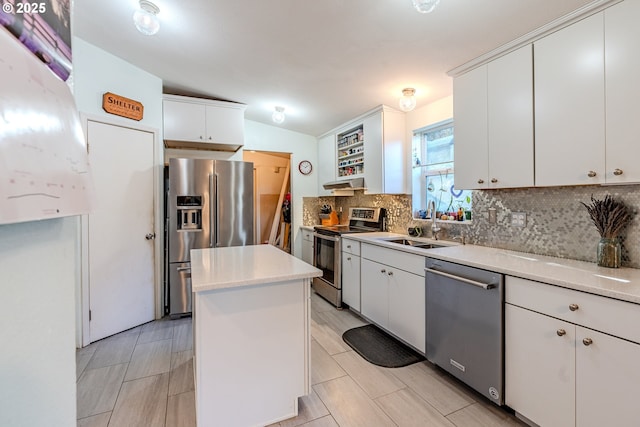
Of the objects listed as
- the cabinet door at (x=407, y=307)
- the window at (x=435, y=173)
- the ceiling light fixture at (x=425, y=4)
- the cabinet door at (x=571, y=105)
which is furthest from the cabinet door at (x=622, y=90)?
the cabinet door at (x=407, y=307)

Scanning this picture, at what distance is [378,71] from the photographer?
8.29 ft

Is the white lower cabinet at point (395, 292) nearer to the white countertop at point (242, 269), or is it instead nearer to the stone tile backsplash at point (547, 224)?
the stone tile backsplash at point (547, 224)

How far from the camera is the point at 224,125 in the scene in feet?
12.0

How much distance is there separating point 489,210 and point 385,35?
1.63m

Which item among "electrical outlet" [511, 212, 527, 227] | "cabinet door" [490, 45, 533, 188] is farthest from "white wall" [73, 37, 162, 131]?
"electrical outlet" [511, 212, 527, 227]

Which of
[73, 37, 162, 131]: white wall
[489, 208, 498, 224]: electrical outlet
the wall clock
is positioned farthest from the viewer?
the wall clock

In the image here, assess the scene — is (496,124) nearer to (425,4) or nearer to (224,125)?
(425,4)

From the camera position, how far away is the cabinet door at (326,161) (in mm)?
4398

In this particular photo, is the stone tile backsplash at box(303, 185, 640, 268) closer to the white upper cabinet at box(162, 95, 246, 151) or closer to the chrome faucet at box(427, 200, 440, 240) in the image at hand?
the chrome faucet at box(427, 200, 440, 240)

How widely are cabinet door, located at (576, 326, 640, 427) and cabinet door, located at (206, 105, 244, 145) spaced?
3621 mm

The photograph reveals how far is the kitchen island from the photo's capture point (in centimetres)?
154

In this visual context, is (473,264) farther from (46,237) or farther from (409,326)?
(46,237)

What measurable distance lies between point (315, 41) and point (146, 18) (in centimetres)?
114

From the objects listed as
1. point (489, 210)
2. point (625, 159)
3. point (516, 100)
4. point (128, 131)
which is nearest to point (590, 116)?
point (625, 159)
